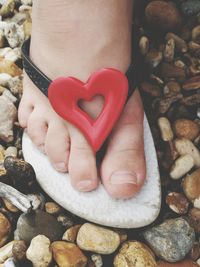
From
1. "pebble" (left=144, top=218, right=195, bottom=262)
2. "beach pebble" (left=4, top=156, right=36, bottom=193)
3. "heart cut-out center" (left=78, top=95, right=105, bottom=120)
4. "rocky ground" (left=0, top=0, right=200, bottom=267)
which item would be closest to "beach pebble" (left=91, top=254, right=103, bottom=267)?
"rocky ground" (left=0, top=0, right=200, bottom=267)

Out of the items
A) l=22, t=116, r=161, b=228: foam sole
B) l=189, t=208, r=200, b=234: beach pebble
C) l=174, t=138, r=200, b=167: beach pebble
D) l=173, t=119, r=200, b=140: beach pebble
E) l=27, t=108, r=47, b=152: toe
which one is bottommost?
l=189, t=208, r=200, b=234: beach pebble

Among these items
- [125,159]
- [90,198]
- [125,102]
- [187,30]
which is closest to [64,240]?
[90,198]

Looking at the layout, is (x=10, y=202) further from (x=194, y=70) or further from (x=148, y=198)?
(x=194, y=70)

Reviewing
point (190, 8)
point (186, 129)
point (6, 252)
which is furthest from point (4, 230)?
point (190, 8)

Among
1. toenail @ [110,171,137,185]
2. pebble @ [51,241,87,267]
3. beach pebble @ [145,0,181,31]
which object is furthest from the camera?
beach pebble @ [145,0,181,31]

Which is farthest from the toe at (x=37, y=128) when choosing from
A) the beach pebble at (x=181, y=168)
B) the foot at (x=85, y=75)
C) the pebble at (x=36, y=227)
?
the beach pebble at (x=181, y=168)

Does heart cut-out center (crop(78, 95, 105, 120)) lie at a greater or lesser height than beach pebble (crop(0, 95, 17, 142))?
greater

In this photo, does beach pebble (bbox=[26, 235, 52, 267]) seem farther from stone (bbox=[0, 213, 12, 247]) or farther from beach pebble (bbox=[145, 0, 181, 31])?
beach pebble (bbox=[145, 0, 181, 31])
